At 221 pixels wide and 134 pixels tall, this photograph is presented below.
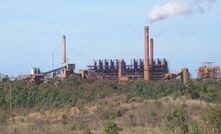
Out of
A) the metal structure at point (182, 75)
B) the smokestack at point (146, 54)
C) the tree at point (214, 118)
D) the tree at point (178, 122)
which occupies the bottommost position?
the tree at point (178, 122)

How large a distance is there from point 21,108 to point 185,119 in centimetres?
3848

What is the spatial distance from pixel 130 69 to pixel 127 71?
0.52 m

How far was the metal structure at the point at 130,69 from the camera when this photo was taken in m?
74.8

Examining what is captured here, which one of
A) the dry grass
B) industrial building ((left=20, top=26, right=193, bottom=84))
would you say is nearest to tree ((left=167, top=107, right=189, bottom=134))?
the dry grass

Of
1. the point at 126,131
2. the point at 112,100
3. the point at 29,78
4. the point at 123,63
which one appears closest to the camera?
the point at 126,131

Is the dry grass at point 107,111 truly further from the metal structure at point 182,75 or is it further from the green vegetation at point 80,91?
the metal structure at point 182,75

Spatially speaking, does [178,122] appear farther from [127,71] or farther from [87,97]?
[127,71]

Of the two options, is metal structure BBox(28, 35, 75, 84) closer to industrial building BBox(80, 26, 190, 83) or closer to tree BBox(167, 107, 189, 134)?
industrial building BBox(80, 26, 190, 83)

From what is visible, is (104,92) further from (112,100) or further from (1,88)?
(1,88)

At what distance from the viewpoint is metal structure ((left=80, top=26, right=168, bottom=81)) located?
245 feet

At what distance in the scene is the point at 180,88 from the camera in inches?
2250

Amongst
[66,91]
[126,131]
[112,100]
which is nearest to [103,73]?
[66,91]

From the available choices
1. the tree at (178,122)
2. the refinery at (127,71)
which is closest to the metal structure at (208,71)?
the refinery at (127,71)

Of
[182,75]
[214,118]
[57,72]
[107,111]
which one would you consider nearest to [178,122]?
[214,118]
